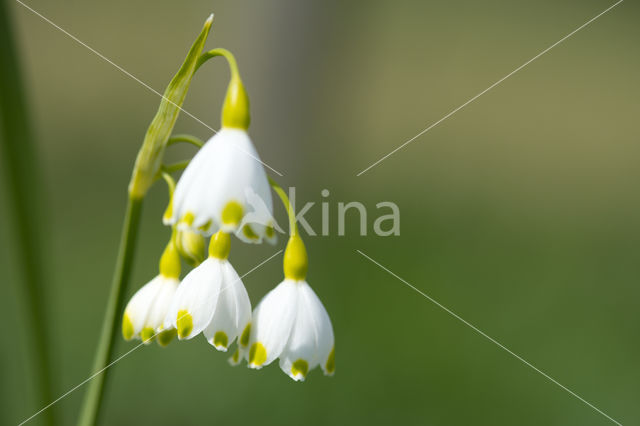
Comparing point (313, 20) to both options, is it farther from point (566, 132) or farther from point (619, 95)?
point (619, 95)

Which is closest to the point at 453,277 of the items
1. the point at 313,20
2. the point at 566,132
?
the point at 313,20

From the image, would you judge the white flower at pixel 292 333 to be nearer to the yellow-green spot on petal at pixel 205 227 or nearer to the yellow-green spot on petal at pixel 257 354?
the yellow-green spot on petal at pixel 257 354

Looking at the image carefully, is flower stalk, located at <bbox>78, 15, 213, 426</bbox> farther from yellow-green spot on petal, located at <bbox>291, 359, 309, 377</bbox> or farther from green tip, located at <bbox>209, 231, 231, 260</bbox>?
yellow-green spot on petal, located at <bbox>291, 359, 309, 377</bbox>

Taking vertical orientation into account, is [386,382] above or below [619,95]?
below

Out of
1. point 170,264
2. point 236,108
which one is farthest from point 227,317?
point 236,108

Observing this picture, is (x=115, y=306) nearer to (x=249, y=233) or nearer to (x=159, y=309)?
(x=159, y=309)
